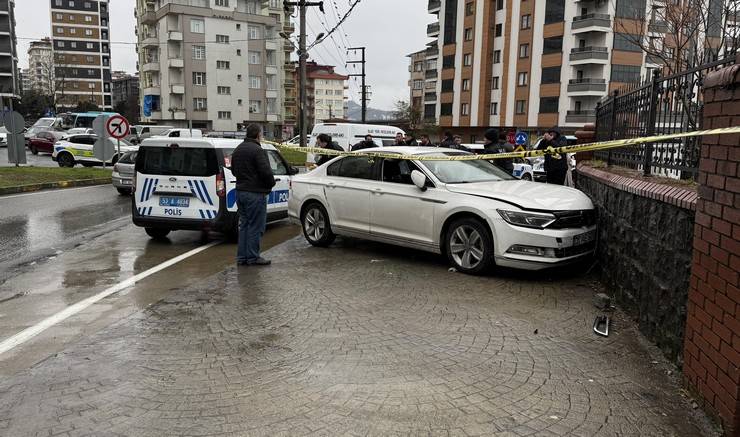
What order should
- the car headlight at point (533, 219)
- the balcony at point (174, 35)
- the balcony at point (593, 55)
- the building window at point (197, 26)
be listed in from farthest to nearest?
1. the building window at point (197, 26)
2. the balcony at point (174, 35)
3. the balcony at point (593, 55)
4. the car headlight at point (533, 219)

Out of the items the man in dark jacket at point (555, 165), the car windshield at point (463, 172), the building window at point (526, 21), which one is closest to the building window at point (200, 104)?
the building window at point (526, 21)

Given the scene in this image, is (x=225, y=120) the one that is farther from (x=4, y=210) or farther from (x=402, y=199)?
(x=402, y=199)

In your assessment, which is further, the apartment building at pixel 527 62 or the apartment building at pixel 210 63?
the apartment building at pixel 210 63

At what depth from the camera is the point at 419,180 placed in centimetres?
766

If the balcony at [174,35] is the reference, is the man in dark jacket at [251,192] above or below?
below

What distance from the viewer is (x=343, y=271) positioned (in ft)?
24.4

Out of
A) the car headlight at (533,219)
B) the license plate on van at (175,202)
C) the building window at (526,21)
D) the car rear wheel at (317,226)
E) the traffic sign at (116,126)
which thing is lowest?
the car rear wheel at (317,226)

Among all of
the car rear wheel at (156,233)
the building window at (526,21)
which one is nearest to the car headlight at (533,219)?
the car rear wheel at (156,233)

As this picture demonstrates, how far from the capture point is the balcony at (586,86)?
5425cm

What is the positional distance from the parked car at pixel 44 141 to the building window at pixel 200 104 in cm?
3154

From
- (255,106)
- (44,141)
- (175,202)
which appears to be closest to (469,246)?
(175,202)

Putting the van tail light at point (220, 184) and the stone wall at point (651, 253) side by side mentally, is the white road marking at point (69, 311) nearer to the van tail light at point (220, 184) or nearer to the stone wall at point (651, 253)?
the van tail light at point (220, 184)

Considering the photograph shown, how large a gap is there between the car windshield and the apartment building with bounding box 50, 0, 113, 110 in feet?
395

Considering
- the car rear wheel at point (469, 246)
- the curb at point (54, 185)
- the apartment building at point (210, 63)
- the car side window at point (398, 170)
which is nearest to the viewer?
the car rear wheel at point (469, 246)
